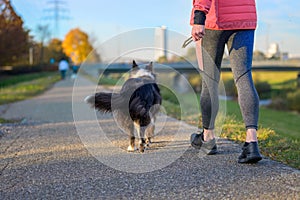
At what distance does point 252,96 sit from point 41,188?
2.07m

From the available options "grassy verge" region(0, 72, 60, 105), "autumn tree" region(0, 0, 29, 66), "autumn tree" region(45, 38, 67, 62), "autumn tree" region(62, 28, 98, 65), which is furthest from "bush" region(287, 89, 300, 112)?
"autumn tree" region(45, 38, 67, 62)

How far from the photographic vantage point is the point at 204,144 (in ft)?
13.2

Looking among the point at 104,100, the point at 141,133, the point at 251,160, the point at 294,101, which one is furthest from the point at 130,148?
the point at 294,101

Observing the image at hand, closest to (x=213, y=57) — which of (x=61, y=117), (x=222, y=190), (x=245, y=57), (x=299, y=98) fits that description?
(x=245, y=57)

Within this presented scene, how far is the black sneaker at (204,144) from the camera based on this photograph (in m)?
3.96

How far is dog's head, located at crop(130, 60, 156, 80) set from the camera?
4.83 metres

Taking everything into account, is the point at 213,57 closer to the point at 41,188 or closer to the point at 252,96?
the point at 252,96

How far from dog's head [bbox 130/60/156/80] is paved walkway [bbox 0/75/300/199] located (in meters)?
0.87

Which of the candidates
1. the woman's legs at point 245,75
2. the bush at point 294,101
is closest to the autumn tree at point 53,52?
the bush at point 294,101

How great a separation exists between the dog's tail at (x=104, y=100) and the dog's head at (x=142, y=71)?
A: 0.50 metres

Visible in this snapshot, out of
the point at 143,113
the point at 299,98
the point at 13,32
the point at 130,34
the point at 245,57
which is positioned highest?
the point at 13,32

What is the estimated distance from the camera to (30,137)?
17.6 feet

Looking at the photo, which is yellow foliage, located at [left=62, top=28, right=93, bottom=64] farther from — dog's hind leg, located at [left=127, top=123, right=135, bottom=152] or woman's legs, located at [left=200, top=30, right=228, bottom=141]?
woman's legs, located at [left=200, top=30, right=228, bottom=141]

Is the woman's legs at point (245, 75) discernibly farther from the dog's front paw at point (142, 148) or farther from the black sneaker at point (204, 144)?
the dog's front paw at point (142, 148)
